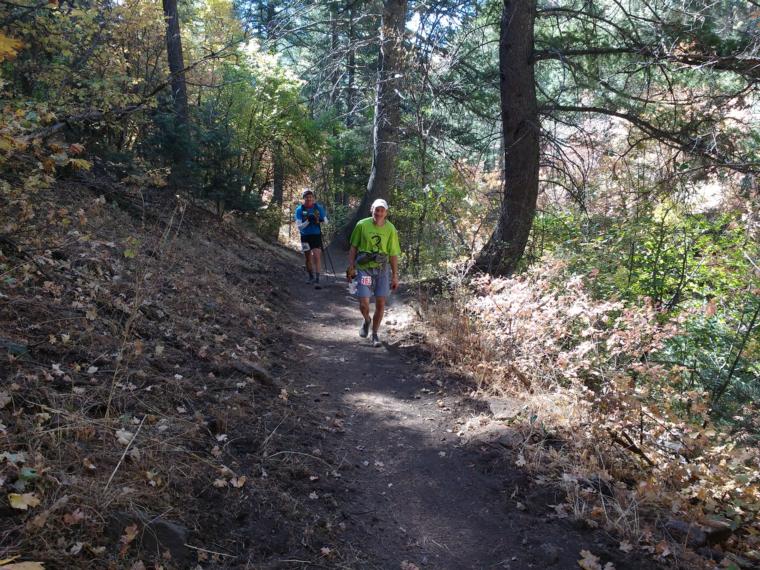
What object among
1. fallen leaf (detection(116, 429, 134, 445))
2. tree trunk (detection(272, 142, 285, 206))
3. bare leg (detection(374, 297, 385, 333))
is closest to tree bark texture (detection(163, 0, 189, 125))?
tree trunk (detection(272, 142, 285, 206))

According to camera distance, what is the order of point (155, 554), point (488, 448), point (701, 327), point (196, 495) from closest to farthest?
point (155, 554) < point (196, 495) < point (488, 448) < point (701, 327)

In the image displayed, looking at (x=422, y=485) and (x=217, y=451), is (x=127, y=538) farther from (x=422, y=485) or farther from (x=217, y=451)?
(x=422, y=485)

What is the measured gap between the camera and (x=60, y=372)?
3701mm

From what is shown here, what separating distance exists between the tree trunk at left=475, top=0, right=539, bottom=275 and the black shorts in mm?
4167

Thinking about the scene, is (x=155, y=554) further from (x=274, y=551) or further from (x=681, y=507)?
(x=681, y=507)

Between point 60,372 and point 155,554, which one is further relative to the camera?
point 60,372

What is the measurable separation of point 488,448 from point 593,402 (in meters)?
1.02

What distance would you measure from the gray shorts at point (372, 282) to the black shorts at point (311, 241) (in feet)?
13.5

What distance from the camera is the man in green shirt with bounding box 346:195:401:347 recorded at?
24.7 ft

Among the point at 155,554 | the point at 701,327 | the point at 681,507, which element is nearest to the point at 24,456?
the point at 155,554

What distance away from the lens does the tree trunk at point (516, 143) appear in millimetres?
8641

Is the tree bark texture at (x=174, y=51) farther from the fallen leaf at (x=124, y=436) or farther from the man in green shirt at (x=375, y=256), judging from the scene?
the fallen leaf at (x=124, y=436)

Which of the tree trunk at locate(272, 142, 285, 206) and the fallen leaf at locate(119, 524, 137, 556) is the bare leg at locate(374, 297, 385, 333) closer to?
the fallen leaf at locate(119, 524, 137, 556)

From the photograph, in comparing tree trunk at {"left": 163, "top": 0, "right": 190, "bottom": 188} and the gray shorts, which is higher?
tree trunk at {"left": 163, "top": 0, "right": 190, "bottom": 188}
